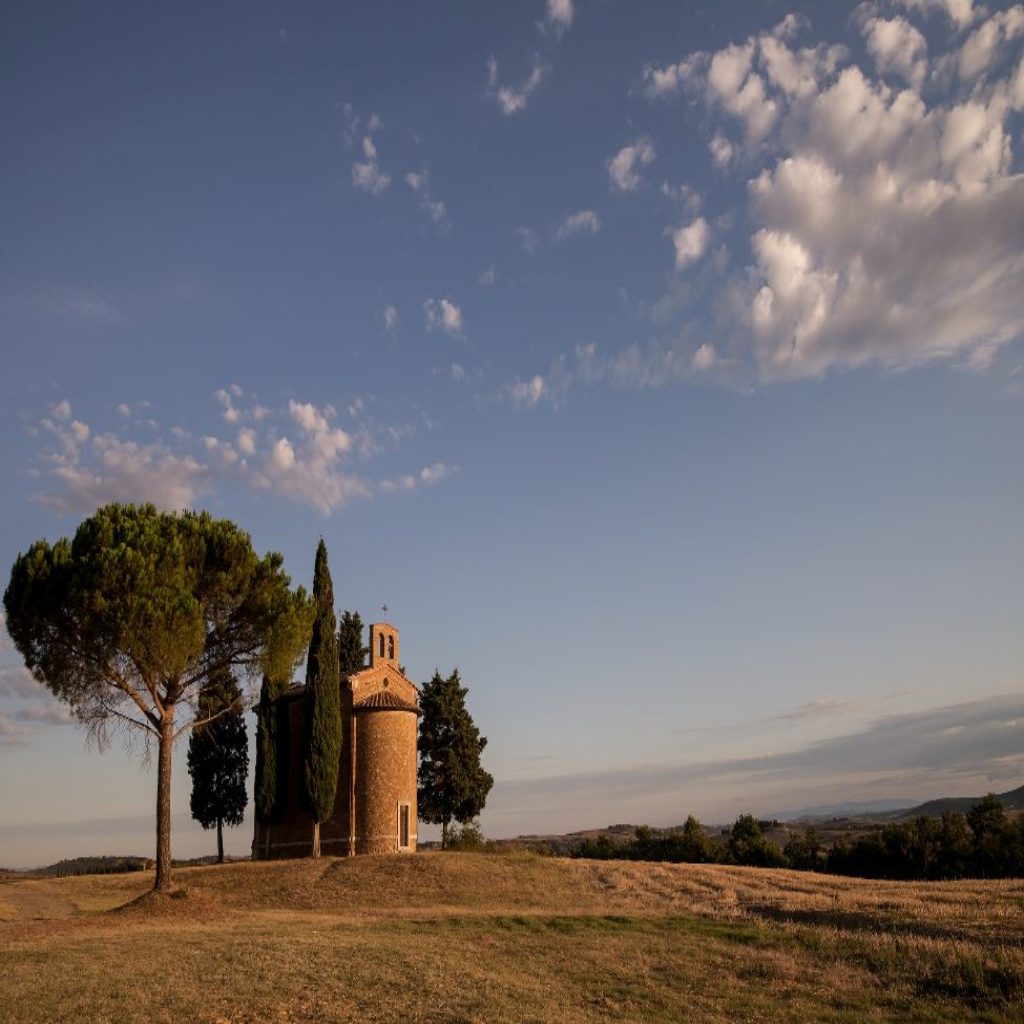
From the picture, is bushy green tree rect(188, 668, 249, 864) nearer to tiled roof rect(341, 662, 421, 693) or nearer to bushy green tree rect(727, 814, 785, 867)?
tiled roof rect(341, 662, 421, 693)

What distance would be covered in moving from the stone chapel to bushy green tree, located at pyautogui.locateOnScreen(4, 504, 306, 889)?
1220cm

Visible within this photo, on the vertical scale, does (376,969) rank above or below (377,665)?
below

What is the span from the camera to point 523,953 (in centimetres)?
1734

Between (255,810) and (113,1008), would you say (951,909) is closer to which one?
(113,1008)

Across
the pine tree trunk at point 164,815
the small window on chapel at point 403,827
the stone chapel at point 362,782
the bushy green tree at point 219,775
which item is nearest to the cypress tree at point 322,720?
the stone chapel at point 362,782

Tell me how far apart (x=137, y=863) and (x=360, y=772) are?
1708 cm

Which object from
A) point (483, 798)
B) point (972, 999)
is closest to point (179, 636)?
point (972, 999)

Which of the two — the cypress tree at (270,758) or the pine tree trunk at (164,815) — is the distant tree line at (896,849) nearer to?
the cypress tree at (270,758)

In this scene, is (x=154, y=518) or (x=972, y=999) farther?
(x=154, y=518)

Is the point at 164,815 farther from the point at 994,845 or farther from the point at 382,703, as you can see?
the point at 994,845

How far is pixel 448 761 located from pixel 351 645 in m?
8.16

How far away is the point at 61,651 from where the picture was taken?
86.9 ft

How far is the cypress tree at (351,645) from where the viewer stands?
156ft

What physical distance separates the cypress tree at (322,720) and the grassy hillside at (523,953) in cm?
762
